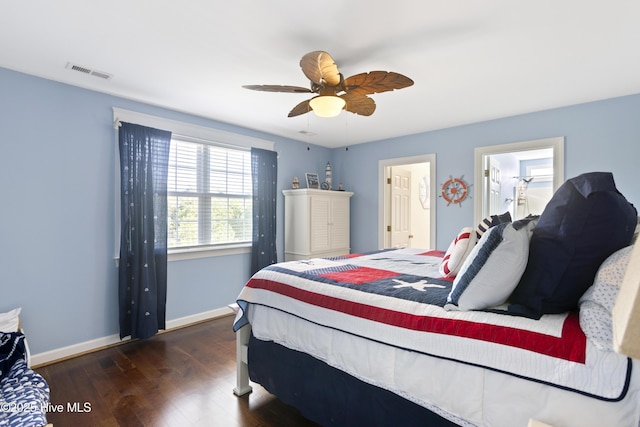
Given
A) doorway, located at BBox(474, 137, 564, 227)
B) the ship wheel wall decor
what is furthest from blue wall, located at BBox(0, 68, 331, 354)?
doorway, located at BBox(474, 137, 564, 227)

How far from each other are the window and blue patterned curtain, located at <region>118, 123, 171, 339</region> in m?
0.21

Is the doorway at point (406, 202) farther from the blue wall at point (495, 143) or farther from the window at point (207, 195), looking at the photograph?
the window at point (207, 195)

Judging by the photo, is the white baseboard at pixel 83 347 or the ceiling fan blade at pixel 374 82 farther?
the white baseboard at pixel 83 347

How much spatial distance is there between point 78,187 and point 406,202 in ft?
14.3

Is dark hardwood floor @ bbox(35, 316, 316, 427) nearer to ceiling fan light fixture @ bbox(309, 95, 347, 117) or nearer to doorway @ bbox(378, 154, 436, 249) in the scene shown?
ceiling fan light fixture @ bbox(309, 95, 347, 117)

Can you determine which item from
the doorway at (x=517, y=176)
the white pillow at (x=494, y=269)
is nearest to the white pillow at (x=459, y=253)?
the white pillow at (x=494, y=269)

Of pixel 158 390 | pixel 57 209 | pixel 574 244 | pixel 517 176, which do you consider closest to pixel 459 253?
pixel 574 244

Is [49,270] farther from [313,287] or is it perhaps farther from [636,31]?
[636,31]

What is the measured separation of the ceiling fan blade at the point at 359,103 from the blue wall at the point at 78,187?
203 centimetres

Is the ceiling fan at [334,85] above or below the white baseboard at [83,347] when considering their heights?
above

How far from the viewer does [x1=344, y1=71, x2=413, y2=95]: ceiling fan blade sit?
78.4 inches

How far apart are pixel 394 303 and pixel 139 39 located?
89.0 inches

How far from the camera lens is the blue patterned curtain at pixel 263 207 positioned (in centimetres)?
420

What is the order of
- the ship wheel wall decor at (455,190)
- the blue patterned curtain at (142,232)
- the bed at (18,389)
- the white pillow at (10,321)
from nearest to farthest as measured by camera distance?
the bed at (18,389) < the white pillow at (10,321) < the blue patterned curtain at (142,232) < the ship wheel wall decor at (455,190)
